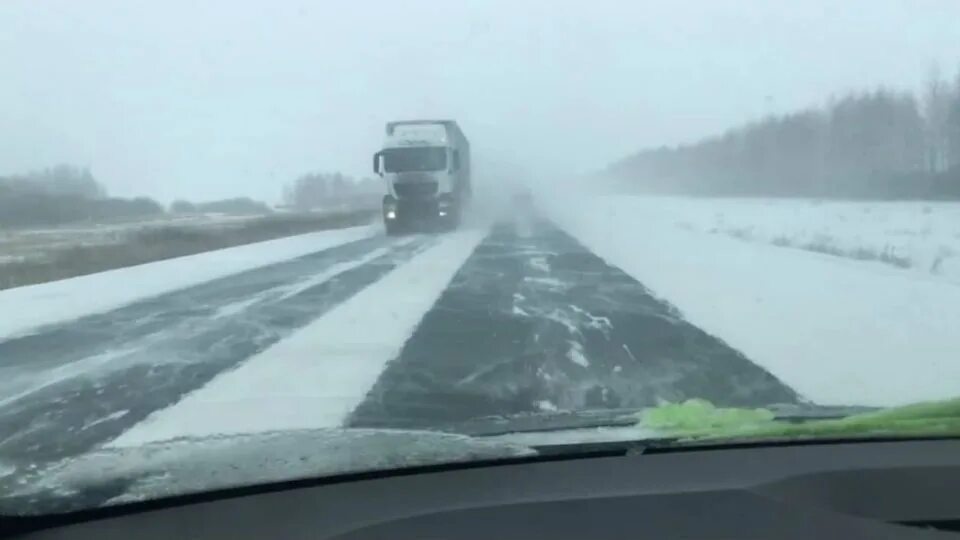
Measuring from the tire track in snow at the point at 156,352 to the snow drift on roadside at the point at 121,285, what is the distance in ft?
1.80

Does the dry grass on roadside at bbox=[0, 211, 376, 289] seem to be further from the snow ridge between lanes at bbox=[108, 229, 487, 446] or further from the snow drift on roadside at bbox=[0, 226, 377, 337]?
the snow ridge between lanes at bbox=[108, 229, 487, 446]

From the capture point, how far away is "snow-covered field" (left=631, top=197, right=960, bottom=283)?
1809cm

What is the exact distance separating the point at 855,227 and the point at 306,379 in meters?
16.1

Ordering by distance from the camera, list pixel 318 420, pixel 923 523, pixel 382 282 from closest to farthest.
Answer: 1. pixel 923 523
2. pixel 318 420
3. pixel 382 282

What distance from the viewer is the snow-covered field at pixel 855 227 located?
18094 millimetres

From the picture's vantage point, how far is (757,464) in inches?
167

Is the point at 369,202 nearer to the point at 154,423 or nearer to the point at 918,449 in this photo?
the point at 154,423

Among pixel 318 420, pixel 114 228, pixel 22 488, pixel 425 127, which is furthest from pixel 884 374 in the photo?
pixel 425 127

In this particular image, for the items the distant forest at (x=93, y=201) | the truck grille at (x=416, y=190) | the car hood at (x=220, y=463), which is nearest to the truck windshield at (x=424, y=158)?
the truck grille at (x=416, y=190)

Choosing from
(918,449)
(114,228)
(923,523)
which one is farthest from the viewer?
(114,228)

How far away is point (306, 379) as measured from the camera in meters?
8.43

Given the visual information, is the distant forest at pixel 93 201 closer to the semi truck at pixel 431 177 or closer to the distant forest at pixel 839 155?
the distant forest at pixel 839 155

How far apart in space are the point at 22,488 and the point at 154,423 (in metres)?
3.12

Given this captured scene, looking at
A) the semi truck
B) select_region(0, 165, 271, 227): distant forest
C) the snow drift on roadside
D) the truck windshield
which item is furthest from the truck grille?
select_region(0, 165, 271, 227): distant forest
